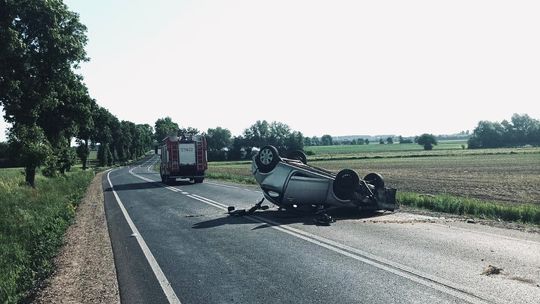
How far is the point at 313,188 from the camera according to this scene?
12.4 m

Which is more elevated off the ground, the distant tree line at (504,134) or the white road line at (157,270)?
the distant tree line at (504,134)

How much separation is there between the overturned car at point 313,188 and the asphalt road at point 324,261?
23.0 inches

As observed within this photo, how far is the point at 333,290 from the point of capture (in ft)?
18.9

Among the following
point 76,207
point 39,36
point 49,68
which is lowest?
point 76,207

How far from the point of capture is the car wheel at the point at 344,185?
477 inches

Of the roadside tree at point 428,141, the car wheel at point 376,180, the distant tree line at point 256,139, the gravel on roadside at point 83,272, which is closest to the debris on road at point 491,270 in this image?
the gravel on roadside at point 83,272

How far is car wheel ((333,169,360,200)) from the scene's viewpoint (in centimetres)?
1212

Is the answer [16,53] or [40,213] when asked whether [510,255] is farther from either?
[16,53]

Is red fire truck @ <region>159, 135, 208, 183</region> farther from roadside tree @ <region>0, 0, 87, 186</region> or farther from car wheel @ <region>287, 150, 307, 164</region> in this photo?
car wheel @ <region>287, 150, 307, 164</region>

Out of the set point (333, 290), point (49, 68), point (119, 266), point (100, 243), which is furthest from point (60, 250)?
point (49, 68)

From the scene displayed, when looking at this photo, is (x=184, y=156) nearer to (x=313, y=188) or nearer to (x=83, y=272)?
(x=313, y=188)

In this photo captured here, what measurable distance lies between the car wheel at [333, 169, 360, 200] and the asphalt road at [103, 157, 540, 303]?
634 mm

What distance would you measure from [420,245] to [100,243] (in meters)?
6.37

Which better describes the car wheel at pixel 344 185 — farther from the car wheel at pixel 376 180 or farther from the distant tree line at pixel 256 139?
the distant tree line at pixel 256 139
